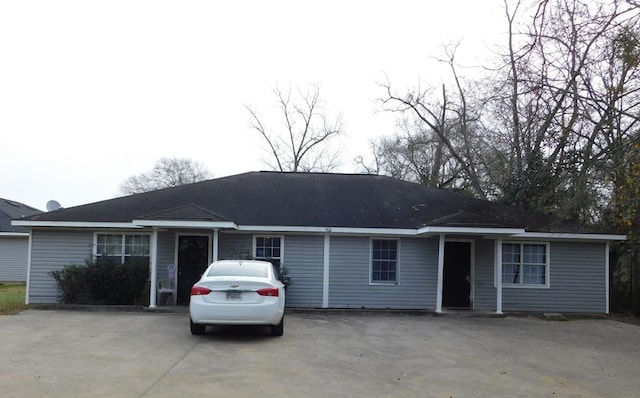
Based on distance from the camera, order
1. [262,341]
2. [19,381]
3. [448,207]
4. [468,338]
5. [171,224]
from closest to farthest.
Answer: [19,381]
[262,341]
[468,338]
[171,224]
[448,207]

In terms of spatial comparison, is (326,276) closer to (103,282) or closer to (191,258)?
(191,258)

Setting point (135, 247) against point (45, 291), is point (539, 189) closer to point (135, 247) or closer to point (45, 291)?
point (135, 247)

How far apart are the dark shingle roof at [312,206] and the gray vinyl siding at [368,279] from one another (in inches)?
29.9

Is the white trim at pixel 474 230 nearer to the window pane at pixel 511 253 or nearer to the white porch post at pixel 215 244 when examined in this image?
the window pane at pixel 511 253

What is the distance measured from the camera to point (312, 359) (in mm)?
8977

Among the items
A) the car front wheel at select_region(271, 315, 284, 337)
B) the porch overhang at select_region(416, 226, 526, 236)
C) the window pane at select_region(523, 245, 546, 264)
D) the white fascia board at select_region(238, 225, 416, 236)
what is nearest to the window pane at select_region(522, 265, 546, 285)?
the window pane at select_region(523, 245, 546, 264)

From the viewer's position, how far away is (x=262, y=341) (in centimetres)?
1048

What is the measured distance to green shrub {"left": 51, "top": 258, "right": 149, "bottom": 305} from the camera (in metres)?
15.8

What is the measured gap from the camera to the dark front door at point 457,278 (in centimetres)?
1702

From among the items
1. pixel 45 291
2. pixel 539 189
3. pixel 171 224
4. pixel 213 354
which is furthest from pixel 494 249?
pixel 45 291

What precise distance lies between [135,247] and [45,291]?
285 centimetres

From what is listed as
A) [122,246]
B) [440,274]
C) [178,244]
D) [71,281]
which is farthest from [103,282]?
[440,274]

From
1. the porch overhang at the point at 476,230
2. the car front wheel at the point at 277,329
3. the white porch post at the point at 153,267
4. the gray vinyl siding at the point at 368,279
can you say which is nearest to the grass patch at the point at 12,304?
the white porch post at the point at 153,267

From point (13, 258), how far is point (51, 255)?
1359cm
